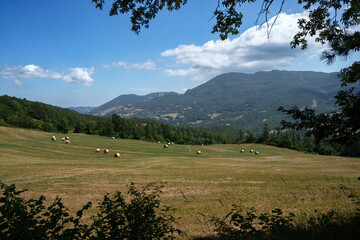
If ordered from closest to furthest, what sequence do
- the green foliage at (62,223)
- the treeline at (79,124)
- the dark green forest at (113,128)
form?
the green foliage at (62,223) → the dark green forest at (113,128) → the treeline at (79,124)

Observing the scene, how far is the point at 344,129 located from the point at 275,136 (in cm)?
13202

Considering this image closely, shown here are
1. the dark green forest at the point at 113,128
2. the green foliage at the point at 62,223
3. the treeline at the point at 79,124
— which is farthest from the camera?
the treeline at the point at 79,124

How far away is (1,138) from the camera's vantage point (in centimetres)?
4900

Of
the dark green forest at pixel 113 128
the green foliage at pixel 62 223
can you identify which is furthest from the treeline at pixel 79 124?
the green foliage at pixel 62 223

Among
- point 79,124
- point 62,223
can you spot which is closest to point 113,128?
point 79,124

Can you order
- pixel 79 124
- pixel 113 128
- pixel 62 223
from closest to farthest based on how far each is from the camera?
1. pixel 62 223
2. pixel 79 124
3. pixel 113 128

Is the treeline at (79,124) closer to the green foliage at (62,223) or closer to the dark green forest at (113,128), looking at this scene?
the dark green forest at (113,128)

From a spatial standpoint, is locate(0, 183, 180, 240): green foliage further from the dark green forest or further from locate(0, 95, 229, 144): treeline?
locate(0, 95, 229, 144): treeline

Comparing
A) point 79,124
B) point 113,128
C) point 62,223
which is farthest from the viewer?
point 113,128

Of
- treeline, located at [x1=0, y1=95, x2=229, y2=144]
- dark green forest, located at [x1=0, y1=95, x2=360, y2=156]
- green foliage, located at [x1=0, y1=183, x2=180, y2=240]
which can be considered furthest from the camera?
treeline, located at [x1=0, y1=95, x2=229, y2=144]

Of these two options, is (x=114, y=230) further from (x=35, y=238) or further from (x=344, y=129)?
(x=344, y=129)

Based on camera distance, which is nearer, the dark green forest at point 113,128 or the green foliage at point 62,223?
the green foliage at point 62,223

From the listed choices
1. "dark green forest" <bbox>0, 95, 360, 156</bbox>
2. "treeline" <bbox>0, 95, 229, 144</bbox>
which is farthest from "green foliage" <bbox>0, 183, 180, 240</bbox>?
"treeline" <bbox>0, 95, 229, 144</bbox>

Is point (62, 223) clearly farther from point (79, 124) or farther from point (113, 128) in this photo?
point (79, 124)
